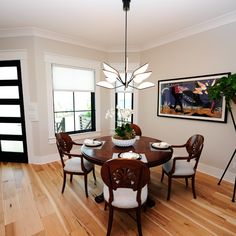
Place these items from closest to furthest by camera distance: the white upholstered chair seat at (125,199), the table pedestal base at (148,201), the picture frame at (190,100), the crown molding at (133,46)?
the white upholstered chair seat at (125,199)
the table pedestal base at (148,201)
the crown molding at (133,46)
the picture frame at (190,100)

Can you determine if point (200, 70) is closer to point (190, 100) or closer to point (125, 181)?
point (190, 100)

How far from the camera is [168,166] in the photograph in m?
2.51

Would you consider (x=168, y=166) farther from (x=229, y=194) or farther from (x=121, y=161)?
(x=121, y=161)

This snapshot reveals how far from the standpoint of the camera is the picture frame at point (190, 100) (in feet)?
9.71

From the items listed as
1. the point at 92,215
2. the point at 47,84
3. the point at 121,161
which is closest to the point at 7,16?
the point at 47,84

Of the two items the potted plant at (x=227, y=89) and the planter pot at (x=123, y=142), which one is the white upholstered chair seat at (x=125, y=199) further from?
the potted plant at (x=227, y=89)

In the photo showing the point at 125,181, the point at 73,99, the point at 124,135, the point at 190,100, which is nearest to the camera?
the point at 125,181

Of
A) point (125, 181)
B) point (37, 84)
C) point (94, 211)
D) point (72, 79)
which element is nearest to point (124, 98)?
point (72, 79)

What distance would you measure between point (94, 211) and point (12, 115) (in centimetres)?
281

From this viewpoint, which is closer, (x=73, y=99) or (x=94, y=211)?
(x=94, y=211)

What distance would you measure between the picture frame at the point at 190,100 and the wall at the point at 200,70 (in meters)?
0.10

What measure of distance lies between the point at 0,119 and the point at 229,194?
182 inches

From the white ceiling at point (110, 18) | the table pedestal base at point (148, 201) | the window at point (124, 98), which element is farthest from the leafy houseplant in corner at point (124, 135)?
the window at point (124, 98)

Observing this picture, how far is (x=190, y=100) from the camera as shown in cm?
333
